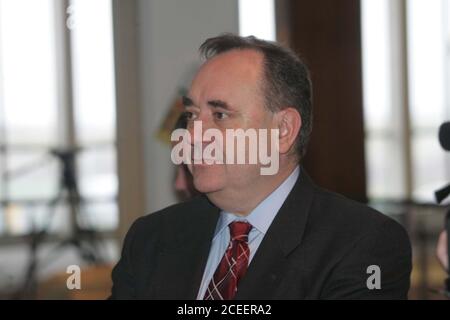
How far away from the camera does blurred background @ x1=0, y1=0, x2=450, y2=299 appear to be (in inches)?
68.2

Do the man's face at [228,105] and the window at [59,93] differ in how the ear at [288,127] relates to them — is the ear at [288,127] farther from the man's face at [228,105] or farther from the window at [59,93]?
the window at [59,93]

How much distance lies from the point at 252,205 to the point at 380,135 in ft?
12.3

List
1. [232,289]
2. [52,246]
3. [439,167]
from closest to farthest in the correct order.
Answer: [232,289]
[52,246]
[439,167]

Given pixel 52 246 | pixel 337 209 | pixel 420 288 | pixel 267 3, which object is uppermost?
pixel 267 3

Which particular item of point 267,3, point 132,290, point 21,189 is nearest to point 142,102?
point 267,3

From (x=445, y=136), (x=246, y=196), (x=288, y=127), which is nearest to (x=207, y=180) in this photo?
(x=246, y=196)

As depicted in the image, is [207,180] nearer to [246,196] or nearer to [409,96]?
[246,196]

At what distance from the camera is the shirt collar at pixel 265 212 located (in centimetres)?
140

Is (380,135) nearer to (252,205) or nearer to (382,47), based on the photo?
(382,47)

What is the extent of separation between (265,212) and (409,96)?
3654mm

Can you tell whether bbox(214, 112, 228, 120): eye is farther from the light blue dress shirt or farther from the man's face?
the light blue dress shirt

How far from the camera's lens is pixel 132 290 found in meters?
1.43

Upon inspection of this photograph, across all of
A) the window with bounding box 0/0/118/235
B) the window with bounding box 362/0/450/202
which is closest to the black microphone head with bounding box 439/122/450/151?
the window with bounding box 0/0/118/235

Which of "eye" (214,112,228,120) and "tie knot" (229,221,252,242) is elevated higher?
"eye" (214,112,228,120)
